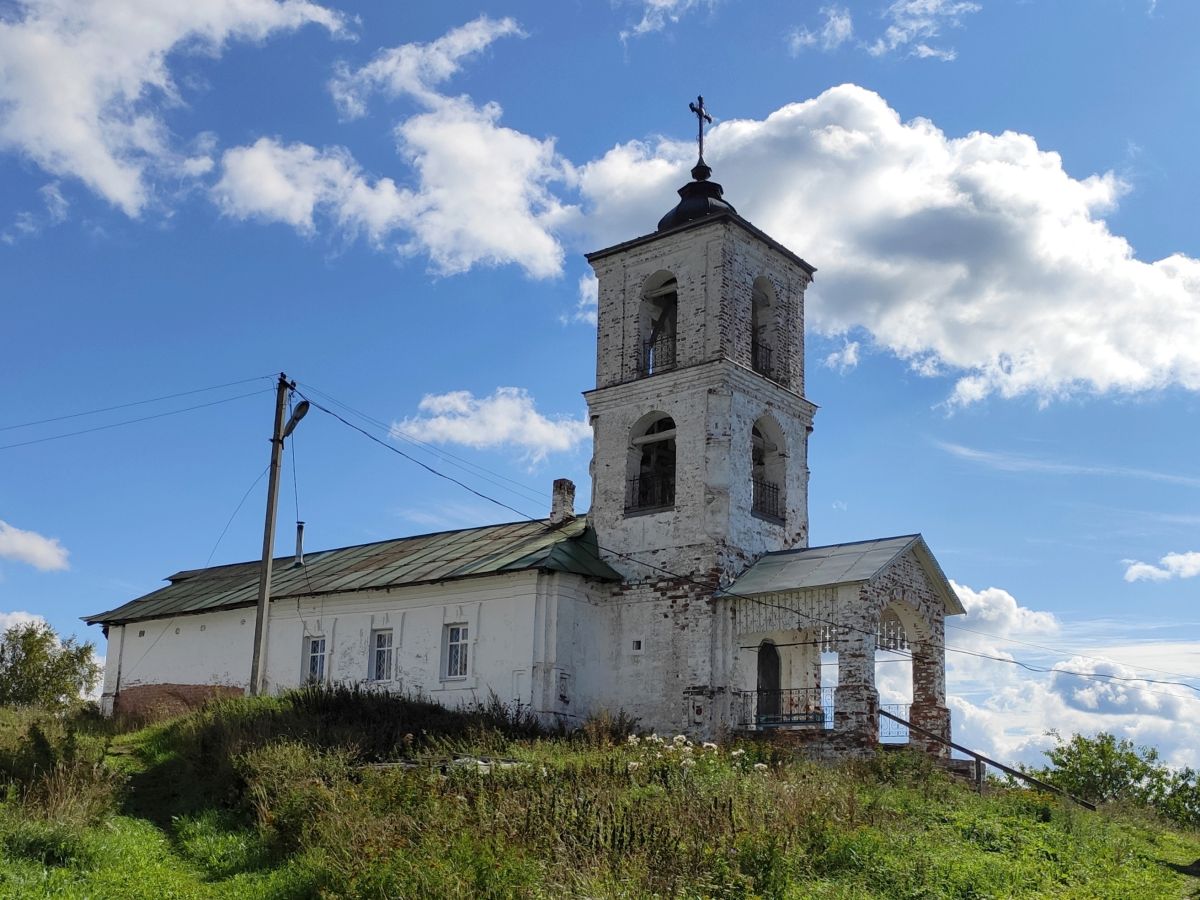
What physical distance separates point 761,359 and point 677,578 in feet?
17.2

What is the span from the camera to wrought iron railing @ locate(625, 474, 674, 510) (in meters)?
24.3

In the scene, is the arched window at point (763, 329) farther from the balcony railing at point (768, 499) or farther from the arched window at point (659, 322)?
the balcony railing at point (768, 499)

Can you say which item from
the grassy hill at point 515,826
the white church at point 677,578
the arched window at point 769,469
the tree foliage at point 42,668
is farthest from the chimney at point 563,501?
the tree foliage at point 42,668

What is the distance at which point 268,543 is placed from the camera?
21.4m

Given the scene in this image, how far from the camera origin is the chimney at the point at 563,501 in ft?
86.5

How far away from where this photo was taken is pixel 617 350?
994 inches

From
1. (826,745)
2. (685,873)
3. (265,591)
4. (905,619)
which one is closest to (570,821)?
(685,873)

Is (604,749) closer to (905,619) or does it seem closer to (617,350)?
(905,619)

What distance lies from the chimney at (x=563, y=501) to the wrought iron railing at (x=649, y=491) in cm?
238

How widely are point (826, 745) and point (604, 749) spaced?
4.67m

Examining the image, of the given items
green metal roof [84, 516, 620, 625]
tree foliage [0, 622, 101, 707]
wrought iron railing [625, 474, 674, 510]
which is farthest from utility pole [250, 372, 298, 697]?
tree foliage [0, 622, 101, 707]

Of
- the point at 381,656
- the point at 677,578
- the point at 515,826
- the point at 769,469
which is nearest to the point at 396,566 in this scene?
the point at 381,656

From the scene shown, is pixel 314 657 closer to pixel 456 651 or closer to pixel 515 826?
pixel 456 651

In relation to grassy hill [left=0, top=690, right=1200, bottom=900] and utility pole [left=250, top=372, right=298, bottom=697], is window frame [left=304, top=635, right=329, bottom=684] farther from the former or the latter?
grassy hill [left=0, top=690, right=1200, bottom=900]
